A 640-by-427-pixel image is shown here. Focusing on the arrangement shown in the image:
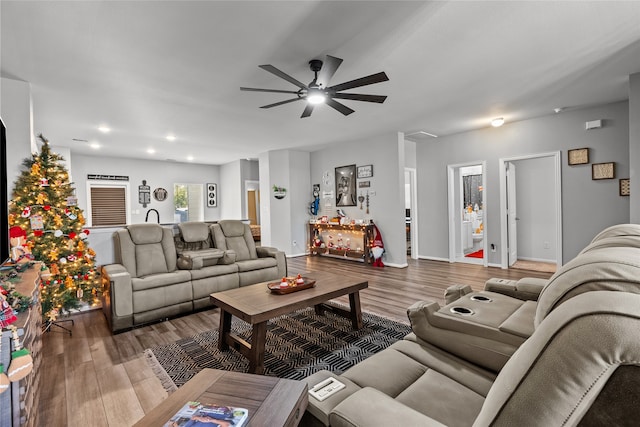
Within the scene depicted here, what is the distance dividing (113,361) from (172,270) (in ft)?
4.63

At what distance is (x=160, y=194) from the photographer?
906 centimetres

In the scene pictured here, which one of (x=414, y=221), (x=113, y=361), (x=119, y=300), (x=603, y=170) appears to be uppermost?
(x=603, y=170)

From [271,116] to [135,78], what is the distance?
1.95m

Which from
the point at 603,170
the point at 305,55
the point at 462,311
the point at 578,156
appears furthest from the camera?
Result: the point at 578,156

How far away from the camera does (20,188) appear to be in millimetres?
3068

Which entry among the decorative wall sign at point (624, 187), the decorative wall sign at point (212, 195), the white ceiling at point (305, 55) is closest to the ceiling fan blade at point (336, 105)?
the white ceiling at point (305, 55)

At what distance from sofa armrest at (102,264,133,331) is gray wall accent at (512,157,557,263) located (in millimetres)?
6933

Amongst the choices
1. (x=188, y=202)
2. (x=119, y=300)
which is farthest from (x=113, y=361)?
(x=188, y=202)

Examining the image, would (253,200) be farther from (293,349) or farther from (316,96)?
(293,349)

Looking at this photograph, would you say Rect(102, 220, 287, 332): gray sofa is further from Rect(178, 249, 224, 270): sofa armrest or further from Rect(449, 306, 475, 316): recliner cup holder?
Rect(449, 306, 475, 316): recliner cup holder

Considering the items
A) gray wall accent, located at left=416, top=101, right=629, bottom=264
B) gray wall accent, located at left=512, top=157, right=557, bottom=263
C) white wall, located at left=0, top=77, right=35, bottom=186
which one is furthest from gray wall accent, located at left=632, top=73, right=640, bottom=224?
white wall, located at left=0, top=77, right=35, bottom=186

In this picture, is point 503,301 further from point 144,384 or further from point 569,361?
point 144,384

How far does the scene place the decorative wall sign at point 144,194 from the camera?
873 centimetres

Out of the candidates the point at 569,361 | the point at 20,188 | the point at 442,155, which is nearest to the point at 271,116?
the point at 20,188
